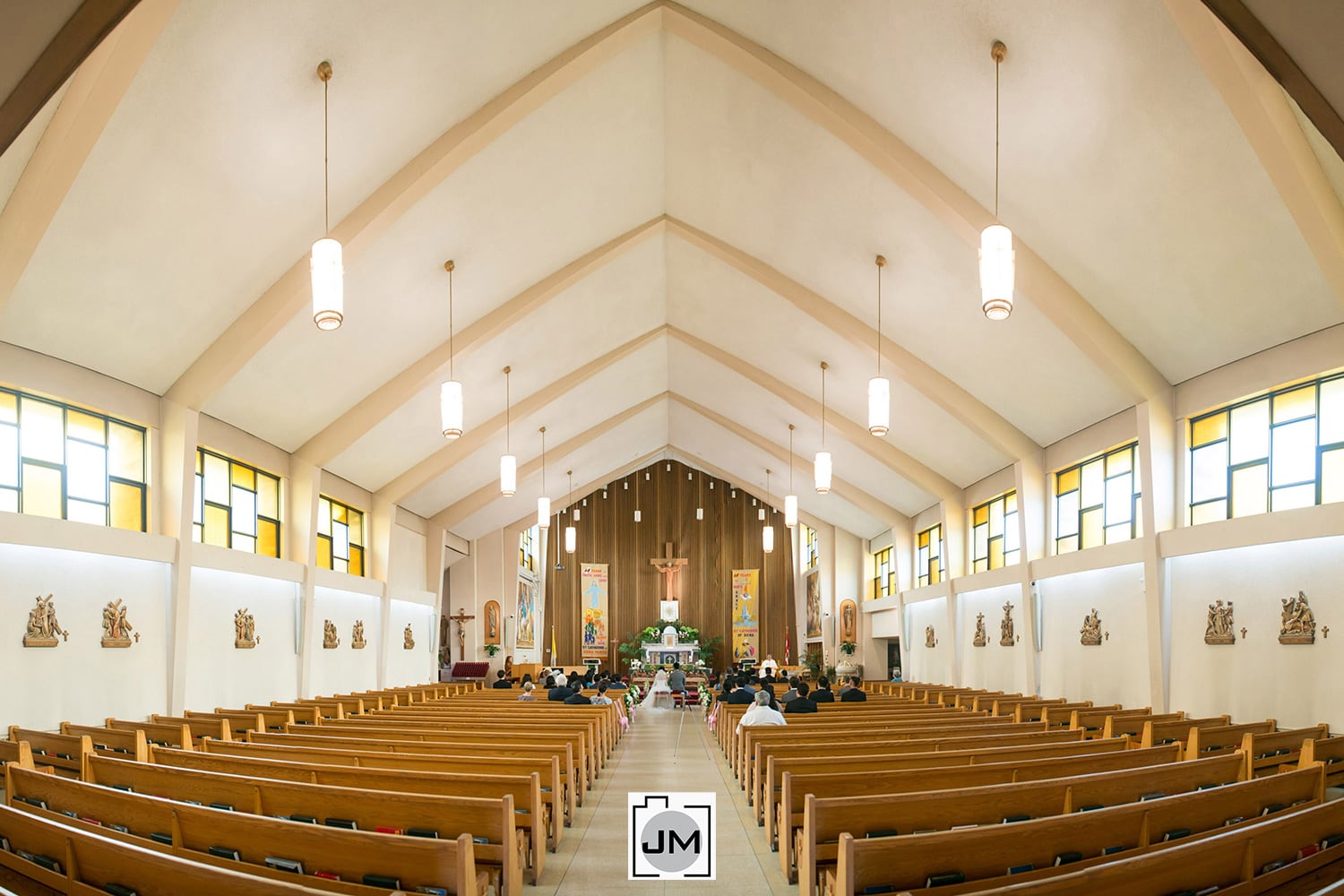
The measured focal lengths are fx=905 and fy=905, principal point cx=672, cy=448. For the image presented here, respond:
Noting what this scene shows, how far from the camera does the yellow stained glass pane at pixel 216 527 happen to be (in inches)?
457

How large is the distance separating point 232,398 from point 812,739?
330 inches

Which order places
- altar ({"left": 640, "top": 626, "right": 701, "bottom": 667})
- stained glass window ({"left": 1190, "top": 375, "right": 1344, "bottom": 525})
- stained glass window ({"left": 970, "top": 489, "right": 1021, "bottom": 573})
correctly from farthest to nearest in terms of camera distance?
1. altar ({"left": 640, "top": 626, "right": 701, "bottom": 667})
2. stained glass window ({"left": 970, "top": 489, "right": 1021, "bottom": 573})
3. stained glass window ({"left": 1190, "top": 375, "right": 1344, "bottom": 525})

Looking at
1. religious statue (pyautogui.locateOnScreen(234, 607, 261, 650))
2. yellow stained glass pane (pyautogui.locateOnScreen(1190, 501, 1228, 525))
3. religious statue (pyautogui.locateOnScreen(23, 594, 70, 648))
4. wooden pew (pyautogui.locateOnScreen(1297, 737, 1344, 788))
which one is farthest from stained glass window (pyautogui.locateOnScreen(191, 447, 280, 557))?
yellow stained glass pane (pyautogui.locateOnScreen(1190, 501, 1228, 525))

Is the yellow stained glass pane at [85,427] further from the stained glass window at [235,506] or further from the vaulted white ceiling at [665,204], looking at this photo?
the stained glass window at [235,506]

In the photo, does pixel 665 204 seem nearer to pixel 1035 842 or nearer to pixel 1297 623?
pixel 1297 623

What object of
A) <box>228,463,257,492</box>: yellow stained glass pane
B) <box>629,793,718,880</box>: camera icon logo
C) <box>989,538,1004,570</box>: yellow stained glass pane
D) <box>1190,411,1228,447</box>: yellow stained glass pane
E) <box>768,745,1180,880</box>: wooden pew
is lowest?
<box>629,793,718,880</box>: camera icon logo

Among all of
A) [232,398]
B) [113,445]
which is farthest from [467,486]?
[113,445]

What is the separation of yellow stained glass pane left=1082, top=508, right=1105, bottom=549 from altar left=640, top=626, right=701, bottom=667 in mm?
14213

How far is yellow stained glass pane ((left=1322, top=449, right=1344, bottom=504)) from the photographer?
8.16m

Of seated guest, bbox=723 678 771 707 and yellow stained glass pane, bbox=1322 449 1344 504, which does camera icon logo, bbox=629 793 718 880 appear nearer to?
seated guest, bbox=723 678 771 707

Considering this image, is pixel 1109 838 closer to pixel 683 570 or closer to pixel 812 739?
pixel 812 739

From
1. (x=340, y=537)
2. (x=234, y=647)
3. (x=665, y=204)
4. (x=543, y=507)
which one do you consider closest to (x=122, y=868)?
(x=234, y=647)

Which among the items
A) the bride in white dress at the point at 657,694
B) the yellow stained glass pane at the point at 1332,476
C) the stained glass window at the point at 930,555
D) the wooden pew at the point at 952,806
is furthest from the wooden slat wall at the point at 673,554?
the wooden pew at the point at 952,806

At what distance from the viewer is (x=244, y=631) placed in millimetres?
12133
